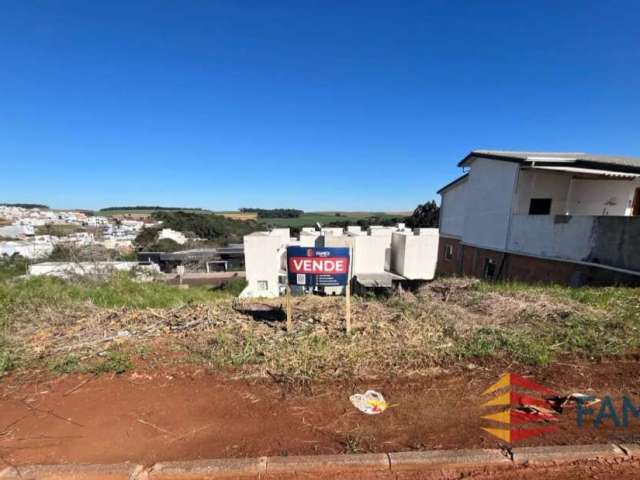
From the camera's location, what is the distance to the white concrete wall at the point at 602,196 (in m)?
11.2

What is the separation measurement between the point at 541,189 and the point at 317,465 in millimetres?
13171

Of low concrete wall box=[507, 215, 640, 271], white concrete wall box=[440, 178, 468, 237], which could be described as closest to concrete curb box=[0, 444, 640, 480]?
low concrete wall box=[507, 215, 640, 271]

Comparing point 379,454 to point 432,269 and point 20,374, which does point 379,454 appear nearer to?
point 20,374

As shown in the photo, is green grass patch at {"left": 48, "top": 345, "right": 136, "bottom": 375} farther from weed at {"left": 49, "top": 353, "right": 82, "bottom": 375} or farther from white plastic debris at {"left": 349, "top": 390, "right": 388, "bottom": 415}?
white plastic debris at {"left": 349, "top": 390, "right": 388, "bottom": 415}

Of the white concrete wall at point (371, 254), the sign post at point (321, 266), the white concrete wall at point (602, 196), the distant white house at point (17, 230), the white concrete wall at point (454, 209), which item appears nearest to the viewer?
the sign post at point (321, 266)

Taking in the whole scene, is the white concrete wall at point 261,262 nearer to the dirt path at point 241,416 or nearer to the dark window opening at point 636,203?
the dirt path at point 241,416

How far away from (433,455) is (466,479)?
0.20m

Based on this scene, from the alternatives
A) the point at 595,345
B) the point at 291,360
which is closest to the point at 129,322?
the point at 291,360

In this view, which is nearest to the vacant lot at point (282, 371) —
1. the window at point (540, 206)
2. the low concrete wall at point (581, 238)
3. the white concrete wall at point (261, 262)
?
the low concrete wall at point (581, 238)

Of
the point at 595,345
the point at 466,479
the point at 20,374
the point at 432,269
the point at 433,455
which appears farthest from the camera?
the point at 432,269

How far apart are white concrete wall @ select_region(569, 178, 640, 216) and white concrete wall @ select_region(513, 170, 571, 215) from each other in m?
0.65

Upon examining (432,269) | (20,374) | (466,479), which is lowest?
(432,269)

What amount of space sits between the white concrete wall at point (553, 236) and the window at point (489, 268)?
1.17 meters

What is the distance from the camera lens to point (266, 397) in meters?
2.52
